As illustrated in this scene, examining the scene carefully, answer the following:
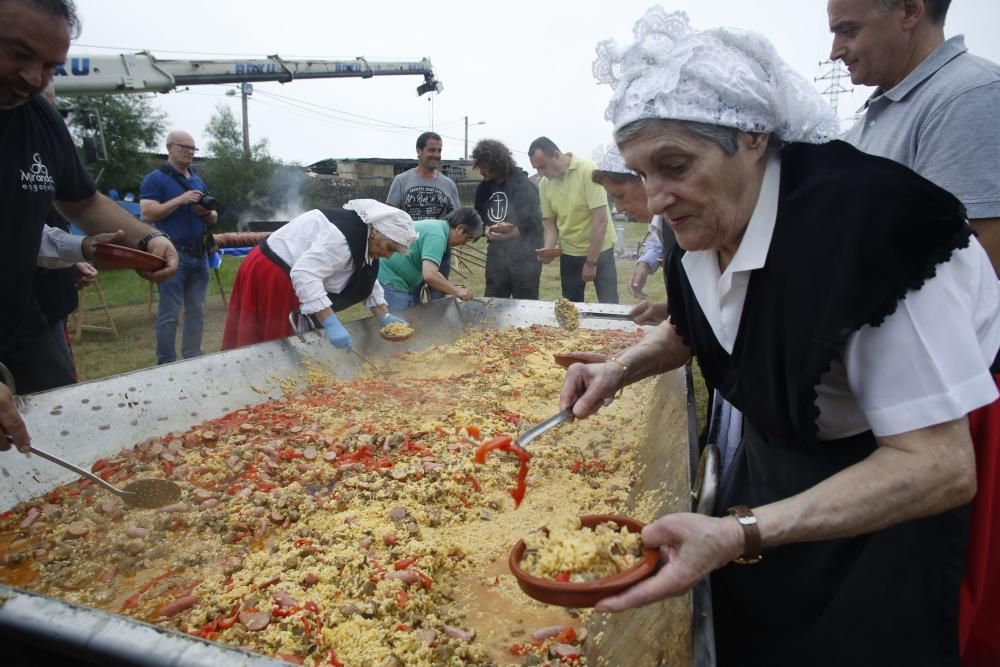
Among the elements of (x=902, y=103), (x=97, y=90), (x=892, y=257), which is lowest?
(x=892, y=257)

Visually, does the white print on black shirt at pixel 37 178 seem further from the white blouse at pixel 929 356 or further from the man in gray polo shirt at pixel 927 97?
the man in gray polo shirt at pixel 927 97

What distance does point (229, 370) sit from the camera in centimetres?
389

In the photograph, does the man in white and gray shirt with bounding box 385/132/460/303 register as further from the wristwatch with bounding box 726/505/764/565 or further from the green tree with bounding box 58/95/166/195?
the green tree with bounding box 58/95/166/195

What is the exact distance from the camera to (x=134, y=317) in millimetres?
9805

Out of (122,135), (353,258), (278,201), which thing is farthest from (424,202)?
(122,135)

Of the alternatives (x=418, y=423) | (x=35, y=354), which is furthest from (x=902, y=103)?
(x=35, y=354)

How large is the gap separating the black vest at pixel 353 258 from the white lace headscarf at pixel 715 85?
12.1 ft

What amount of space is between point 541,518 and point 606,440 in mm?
1039

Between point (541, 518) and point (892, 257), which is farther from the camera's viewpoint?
point (541, 518)

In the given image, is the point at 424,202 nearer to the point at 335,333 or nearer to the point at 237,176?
the point at 335,333

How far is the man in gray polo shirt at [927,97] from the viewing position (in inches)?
80.4

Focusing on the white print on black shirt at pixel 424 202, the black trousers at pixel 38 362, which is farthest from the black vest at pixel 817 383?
the white print on black shirt at pixel 424 202

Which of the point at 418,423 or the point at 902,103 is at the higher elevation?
the point at 902,103

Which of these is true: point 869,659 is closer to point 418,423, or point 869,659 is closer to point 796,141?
point 796,141
